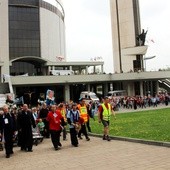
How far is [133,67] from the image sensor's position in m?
72.3

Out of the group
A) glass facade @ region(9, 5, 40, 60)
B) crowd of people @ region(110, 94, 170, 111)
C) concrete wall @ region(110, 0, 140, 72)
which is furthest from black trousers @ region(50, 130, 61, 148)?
concrete wall @ region(110, 0, 140, 72)

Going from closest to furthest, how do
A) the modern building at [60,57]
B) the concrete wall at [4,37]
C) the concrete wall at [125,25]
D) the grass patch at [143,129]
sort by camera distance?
the grass patch at [143,129] → the concrete wall at [4,37] → the modern building at [60,57] → the concrete wall at [125,25]

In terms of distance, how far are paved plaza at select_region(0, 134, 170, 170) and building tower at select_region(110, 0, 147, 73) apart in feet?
194

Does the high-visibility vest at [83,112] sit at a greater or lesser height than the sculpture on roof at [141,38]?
lesser

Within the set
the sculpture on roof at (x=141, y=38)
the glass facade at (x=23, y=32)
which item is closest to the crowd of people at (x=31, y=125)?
Answer: the sculpture on roof at (x=141, y=38)

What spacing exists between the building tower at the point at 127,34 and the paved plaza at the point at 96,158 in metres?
59.0

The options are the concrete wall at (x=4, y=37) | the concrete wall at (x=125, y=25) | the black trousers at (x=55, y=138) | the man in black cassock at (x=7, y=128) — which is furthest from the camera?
the concrete wall at (x=125, y=25)

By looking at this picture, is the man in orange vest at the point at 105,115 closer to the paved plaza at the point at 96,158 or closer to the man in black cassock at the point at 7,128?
the paved plaza at the point at 96,158

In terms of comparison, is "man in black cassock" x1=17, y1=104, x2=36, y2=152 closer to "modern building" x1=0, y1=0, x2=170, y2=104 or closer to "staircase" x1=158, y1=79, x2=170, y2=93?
"modern building" x1=0, y1=0, x2=170, y2=104

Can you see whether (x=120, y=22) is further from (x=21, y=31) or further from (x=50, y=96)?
(x=50, y=96)

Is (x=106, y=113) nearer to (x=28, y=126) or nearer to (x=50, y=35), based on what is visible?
(x=28, y=126)

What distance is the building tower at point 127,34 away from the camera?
71.2 meters

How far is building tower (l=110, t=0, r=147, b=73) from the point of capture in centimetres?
7125

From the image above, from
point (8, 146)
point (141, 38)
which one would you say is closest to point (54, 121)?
point (8, 146)
